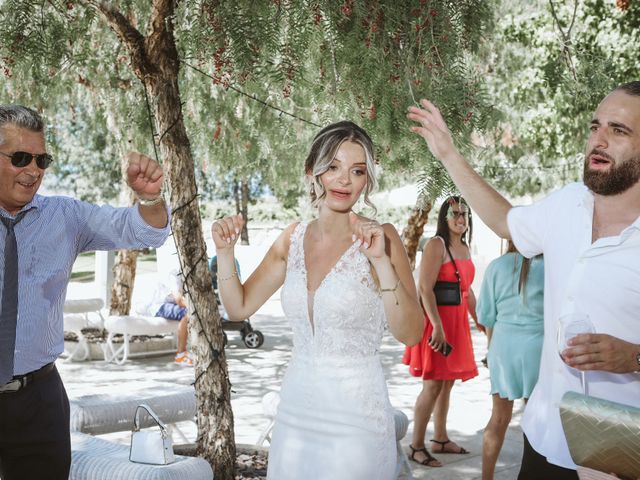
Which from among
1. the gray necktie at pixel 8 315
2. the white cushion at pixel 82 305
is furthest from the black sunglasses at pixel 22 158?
the white cushion at pixel 82 305

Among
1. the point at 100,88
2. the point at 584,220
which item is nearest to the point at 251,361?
the point at 100,88

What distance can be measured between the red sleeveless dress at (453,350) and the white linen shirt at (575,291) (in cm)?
323

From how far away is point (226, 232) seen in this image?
300 centimetres

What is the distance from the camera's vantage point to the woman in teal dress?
4957 mm

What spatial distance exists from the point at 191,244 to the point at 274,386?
456 centimetres

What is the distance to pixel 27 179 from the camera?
114 inches

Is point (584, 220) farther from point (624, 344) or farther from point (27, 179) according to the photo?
point (27, 179)

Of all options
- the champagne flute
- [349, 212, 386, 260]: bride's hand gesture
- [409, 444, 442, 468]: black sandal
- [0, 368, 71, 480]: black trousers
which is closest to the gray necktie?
[0, 368, 71, 480]: black trousers

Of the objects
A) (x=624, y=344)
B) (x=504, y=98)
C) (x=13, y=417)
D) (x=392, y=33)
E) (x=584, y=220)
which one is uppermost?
(x=504, y=98)

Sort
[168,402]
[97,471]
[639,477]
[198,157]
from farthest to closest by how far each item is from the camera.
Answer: [198,157] → [168,402] → [97,471] → [639,477]

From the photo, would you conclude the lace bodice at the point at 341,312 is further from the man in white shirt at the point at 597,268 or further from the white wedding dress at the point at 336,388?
the man in white shirt at the point at 597,268

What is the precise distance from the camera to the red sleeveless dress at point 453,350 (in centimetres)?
590

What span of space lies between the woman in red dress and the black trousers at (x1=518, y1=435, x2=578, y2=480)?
121 inches

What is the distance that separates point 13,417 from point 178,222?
1.93 metres
